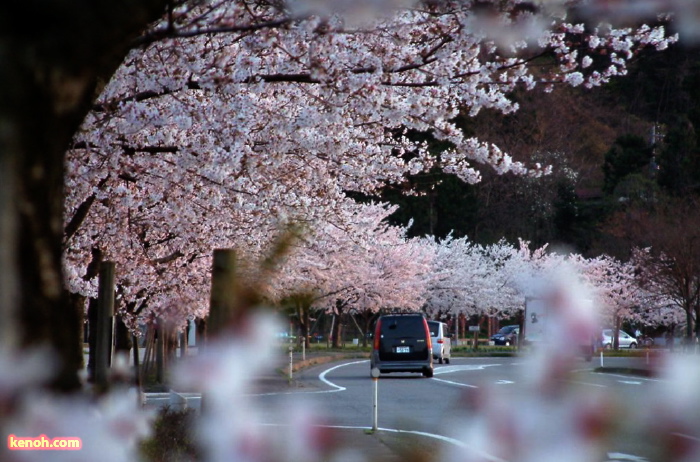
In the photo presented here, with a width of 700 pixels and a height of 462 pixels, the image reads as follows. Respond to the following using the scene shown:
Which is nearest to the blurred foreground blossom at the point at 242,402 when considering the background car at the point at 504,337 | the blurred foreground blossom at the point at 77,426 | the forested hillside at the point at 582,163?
the blurred foreground blossom at the point at 77,426

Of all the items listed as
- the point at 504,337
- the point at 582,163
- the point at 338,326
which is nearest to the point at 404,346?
the point at 338,326

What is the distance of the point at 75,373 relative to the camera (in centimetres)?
173

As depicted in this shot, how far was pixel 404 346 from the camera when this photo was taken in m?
28.9

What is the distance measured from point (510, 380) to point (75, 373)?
0.71 m

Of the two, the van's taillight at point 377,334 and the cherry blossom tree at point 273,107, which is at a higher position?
the cherry blossom tree at point 273,107

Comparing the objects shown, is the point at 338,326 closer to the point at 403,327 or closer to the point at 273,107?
the point at 403,327

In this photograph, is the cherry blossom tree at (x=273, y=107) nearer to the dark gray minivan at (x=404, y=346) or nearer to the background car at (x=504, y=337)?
the dark gray minivan at (x=404, y=346)

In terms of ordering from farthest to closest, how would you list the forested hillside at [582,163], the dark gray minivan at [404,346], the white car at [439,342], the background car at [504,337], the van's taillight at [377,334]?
the background car at [504,337] → the forested hillside at [582,163] → the white car at [439,342] → the dark gray minivan at [404,346] → the van's taillight at [377,334]

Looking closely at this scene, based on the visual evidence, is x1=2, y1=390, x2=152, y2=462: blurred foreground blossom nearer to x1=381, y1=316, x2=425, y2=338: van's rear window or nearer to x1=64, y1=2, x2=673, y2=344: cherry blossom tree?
x1=64, y1=2, x2=673, y2=344: cherry blossom tree

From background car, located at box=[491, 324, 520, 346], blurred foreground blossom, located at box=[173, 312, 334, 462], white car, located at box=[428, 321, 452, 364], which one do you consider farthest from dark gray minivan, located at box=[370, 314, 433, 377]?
background car, located at box=[491, 324, 520, 346]

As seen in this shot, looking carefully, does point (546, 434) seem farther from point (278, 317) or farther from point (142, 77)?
point (142, 77)

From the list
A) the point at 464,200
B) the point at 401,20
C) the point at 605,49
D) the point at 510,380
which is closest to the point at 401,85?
the point at 401,20

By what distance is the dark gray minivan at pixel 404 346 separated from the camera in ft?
94.4

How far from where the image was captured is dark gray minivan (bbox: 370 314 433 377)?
2877 cm
